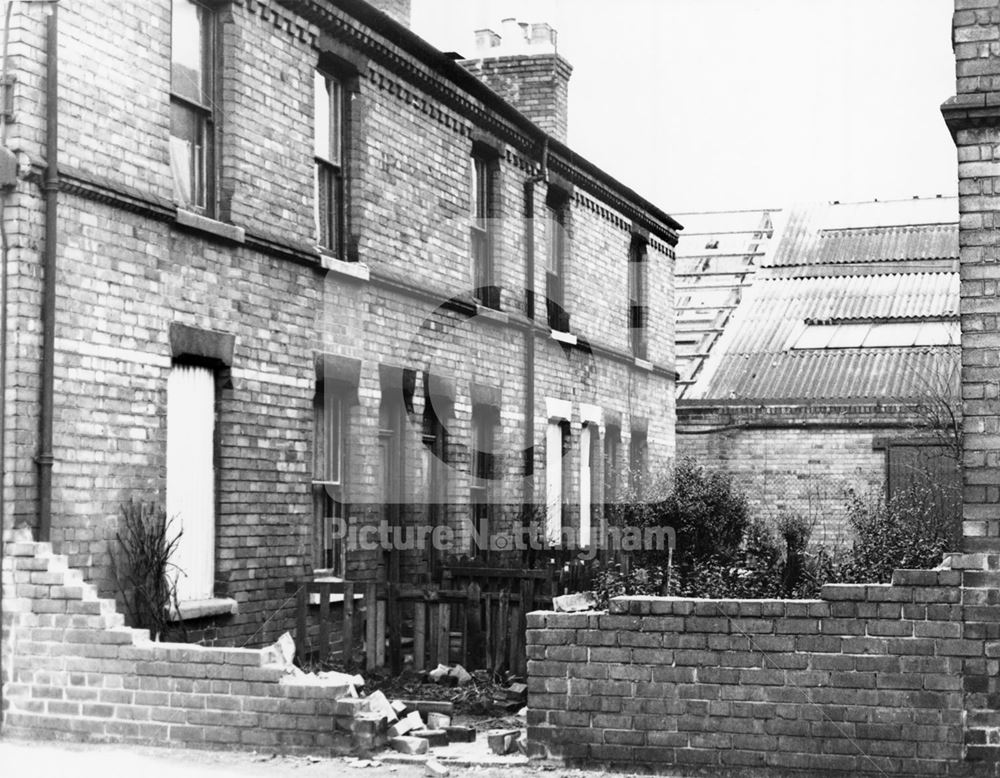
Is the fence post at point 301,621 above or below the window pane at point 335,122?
below

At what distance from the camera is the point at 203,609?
1184cm

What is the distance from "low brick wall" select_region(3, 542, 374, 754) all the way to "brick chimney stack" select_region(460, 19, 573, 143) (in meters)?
14.1

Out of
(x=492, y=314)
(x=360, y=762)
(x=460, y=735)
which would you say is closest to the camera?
(x=360, y=762)

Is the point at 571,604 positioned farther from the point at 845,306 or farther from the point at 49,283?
the point at 845,306

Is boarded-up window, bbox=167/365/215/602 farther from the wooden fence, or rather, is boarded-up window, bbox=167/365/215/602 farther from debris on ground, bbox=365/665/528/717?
debris on ground, bbox=365/665/528/717

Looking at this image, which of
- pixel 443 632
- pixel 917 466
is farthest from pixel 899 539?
pixel 917 466

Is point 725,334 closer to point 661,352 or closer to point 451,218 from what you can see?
point 661,352

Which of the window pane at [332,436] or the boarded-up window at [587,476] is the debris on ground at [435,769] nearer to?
the window pane at [332,436]

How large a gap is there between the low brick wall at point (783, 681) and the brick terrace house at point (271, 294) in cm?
401

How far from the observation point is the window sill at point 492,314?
18219 millimetres

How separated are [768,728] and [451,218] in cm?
1023

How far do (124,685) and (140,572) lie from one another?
1.38 meters

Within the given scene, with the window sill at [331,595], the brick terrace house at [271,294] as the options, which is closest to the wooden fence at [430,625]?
the window sill at [331,595]

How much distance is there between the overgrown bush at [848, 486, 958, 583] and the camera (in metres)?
13.2
